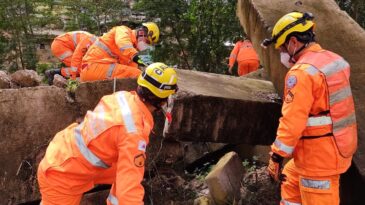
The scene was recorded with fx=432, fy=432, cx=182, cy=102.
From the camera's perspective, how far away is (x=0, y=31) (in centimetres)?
1321

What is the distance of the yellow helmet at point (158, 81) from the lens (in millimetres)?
2977

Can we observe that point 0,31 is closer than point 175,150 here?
No

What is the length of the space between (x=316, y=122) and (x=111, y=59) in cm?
355

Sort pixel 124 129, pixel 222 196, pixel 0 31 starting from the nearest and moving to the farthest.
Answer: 1. pixel 124 129
2. pixel 222 196
3. pixel 0 31

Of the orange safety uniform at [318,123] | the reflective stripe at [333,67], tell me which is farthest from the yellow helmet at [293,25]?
the reflective stripe at [333,67]

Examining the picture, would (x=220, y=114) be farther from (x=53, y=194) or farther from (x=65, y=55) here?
(x=65, y=55)

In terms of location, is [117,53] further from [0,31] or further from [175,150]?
[0,31]

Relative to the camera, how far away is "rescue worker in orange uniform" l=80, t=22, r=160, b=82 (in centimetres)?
577

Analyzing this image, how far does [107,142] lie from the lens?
290cm

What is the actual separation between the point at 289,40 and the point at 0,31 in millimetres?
11880

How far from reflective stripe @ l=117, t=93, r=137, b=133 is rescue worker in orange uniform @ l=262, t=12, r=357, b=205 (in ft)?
3.58

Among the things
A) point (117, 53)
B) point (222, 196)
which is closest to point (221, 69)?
point (117, 53)

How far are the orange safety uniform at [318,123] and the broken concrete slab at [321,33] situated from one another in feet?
2.43

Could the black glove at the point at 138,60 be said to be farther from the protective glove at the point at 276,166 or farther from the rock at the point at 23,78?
the protective glove at the point at 276,166
